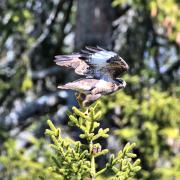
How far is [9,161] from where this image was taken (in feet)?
15.4

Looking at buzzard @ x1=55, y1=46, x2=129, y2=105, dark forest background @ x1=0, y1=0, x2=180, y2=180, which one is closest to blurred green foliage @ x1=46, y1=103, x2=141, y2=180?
buzzard @ x1=55, y1=46, x2=129, y2=105

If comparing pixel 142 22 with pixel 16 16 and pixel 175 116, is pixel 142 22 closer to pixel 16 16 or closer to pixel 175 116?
pixel 175 116

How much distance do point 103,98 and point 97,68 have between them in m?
3.58

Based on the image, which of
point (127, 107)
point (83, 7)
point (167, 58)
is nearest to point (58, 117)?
point (127, 107)

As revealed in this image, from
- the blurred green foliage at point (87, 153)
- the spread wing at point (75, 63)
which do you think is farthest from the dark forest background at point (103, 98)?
the spread wing at point (75, 63)

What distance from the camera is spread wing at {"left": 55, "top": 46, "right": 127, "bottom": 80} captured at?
68.3 inches

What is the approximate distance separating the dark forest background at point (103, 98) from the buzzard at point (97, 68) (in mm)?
2858

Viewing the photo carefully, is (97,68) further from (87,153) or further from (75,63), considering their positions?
(87,153)

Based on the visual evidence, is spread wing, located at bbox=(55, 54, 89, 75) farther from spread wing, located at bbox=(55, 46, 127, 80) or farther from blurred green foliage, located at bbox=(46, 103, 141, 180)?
blurred green foliage, located at bbox=(46, 103, 141, 180)

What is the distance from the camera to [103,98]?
5.32 meters

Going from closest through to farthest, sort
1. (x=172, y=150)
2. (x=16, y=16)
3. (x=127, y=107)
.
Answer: (x=16, y=16) < (x=127, y=107) < (x=172, y=150)

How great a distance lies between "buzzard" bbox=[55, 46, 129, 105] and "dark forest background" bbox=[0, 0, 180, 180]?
2858 mm

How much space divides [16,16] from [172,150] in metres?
1.92

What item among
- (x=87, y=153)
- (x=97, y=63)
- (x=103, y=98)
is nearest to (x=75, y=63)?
(x=97, y=63)
